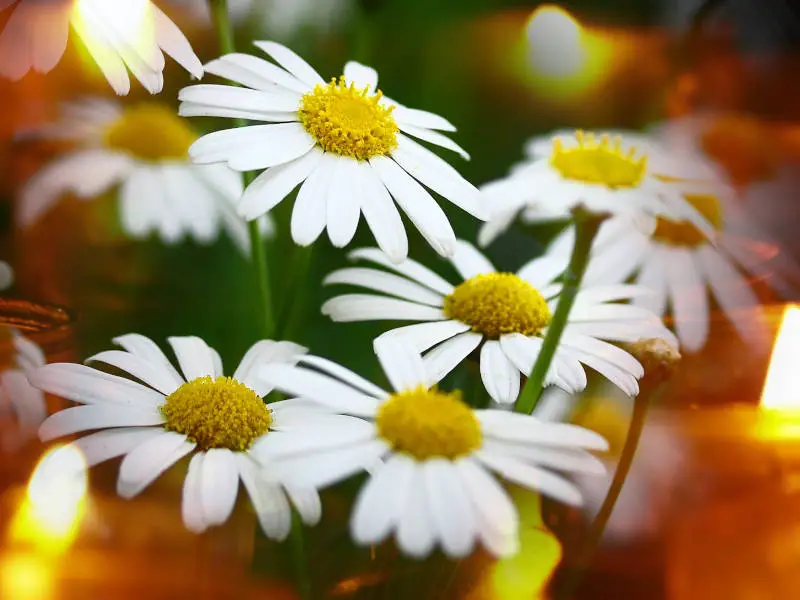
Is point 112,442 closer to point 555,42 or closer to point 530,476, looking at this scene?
point 530,476

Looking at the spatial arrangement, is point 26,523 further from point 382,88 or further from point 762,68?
point 762,68

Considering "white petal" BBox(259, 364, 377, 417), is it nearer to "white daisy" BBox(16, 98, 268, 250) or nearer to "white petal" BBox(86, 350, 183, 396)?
"white petal" BBox(86, 350, 183, 396)

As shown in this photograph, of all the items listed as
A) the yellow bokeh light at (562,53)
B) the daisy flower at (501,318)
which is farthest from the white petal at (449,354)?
the yellow bokeh light at (562,53)

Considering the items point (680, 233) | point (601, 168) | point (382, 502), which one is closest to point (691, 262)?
point (680, 233)

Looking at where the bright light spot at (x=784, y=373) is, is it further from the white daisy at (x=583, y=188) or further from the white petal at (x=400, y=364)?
the white petal at (x=400, y=364)

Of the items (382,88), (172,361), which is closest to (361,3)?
(382,88)

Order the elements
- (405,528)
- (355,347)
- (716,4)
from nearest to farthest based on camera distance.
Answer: (405,528), (355,347), (716,4)
